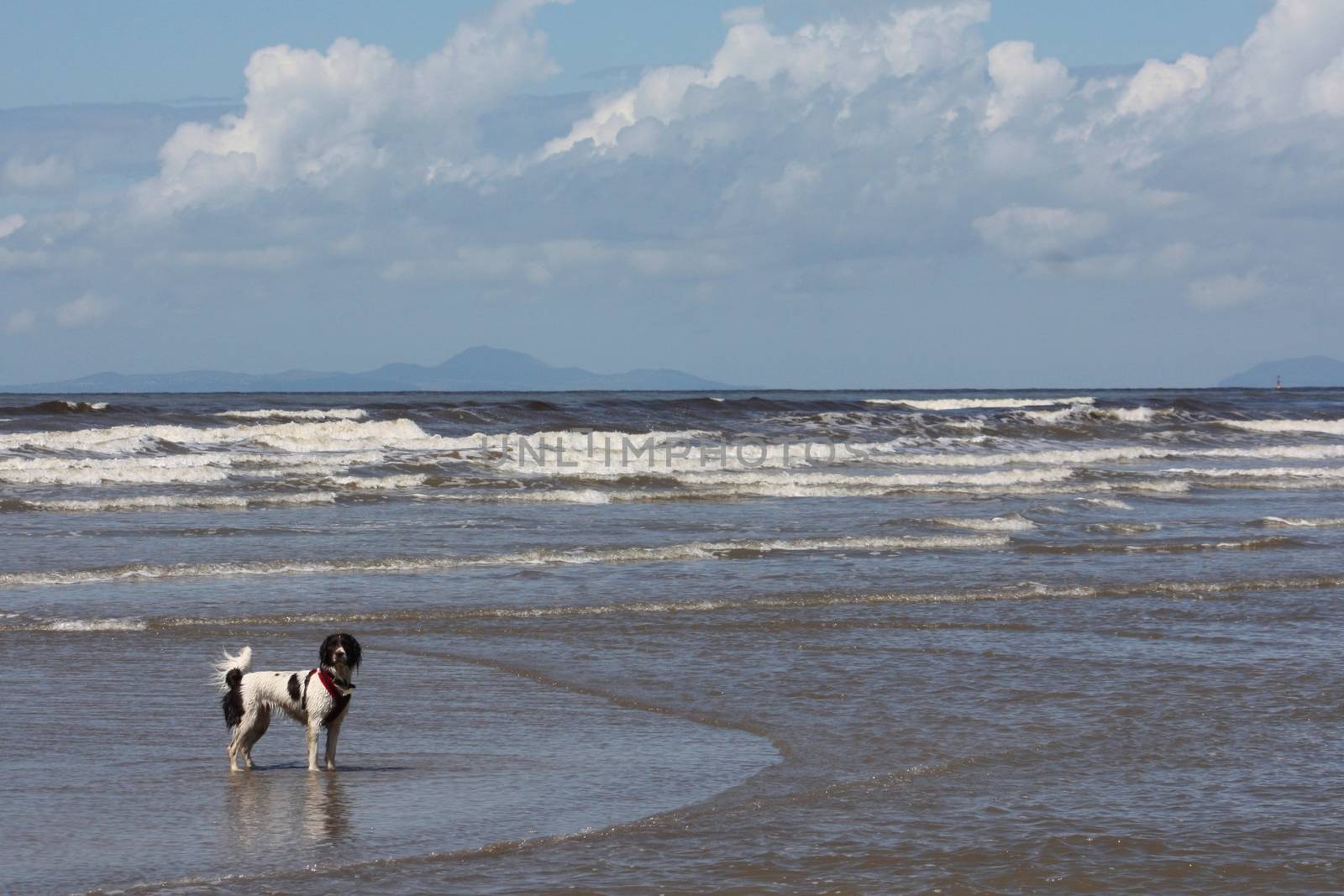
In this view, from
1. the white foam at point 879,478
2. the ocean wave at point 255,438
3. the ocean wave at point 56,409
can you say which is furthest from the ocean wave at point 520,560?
the ocean wave at point 56,409

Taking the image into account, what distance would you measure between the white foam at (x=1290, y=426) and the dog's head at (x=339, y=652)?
43253mm

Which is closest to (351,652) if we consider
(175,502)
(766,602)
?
(766,602)

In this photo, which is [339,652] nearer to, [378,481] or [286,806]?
[286,806]

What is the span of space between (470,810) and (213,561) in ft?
28.3

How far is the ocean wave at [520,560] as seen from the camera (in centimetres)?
1269

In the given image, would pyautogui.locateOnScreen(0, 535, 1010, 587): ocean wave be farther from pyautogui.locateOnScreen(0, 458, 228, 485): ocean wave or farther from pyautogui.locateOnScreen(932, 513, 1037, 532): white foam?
pyautogui.locateOnScreen(0, 458, 228, 485): ocean wave

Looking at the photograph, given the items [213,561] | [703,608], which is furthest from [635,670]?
[213,561]

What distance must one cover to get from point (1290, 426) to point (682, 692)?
4358 centimetres

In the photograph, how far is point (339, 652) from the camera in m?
6.58

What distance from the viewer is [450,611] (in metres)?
11.0

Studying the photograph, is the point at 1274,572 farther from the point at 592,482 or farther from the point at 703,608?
the point at 592,482

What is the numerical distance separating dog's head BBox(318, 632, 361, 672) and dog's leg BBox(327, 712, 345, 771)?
26 centimetres

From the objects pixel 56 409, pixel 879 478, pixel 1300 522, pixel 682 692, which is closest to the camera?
pixel 682 692

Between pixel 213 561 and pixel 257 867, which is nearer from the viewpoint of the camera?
pixel 257 867
